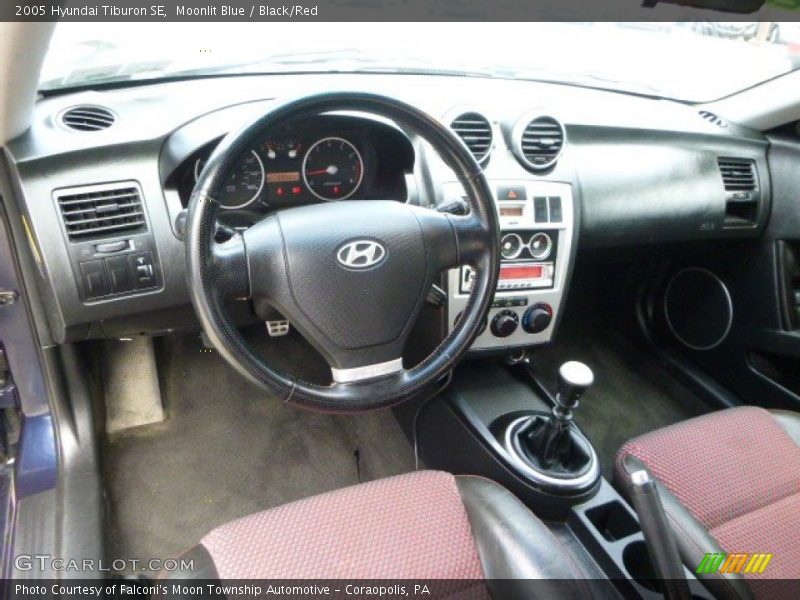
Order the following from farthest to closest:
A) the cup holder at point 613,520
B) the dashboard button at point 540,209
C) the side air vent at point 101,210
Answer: the dashboard button at point 540,209 < the cup holder at point 613,520 < the side air vent at point 101,210

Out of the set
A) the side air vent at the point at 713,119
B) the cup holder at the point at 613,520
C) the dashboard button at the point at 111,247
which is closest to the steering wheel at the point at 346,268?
the dashboard button at the point at 111,247

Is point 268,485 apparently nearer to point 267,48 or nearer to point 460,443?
point 460,443

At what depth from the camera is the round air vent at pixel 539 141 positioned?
157cm

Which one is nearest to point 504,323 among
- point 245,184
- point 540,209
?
point 540,209

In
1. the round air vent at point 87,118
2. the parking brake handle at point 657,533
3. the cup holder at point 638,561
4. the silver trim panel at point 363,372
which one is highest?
the round air vent at point 87,118

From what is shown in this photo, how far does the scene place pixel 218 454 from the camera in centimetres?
194

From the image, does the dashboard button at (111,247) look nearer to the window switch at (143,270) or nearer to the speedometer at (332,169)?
the window switch at (143,270)

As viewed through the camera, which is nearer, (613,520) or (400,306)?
(400,306)

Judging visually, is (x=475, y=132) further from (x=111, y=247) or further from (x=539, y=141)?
(x=111, y=247)

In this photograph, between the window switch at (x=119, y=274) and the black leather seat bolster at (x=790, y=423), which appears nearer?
the window switch at (x=119, y=274)

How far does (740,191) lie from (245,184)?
1609 millimetres

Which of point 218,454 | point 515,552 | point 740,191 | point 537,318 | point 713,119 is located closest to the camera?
point 515,552

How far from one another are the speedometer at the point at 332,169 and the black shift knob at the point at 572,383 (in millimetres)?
668

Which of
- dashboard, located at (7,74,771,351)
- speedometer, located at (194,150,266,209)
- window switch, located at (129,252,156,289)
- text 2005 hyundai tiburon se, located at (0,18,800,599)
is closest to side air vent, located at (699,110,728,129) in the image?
text 2005 hyundai tiburon se, located at (0,18,800,599)
